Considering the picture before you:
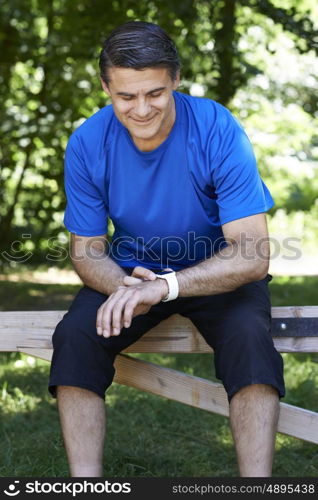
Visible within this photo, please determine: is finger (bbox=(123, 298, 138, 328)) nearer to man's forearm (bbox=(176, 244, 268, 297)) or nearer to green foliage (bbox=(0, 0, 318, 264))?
man's forearm (bbox=(176, 244, 268, 297))

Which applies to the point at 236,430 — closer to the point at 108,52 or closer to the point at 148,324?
the point at 148,324

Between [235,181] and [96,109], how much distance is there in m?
4.14

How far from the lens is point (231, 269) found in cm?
253

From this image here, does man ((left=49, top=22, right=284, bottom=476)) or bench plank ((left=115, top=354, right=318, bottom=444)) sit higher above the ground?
man ((left=49, top=22, right=284, bottom=476))

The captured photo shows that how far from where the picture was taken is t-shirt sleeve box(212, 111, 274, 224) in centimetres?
259

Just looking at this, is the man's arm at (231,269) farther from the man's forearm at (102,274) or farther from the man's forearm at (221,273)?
the man's forearm at (102,274)

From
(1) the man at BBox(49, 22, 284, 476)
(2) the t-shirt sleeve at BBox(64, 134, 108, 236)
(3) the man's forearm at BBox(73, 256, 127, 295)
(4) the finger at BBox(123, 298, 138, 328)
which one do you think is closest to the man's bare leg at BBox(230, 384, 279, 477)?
(1) the man at BBox(49, 22, 284, 476)

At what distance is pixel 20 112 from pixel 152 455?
3.69m

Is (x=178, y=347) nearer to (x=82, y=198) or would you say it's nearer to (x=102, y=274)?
(x=102, y=274)

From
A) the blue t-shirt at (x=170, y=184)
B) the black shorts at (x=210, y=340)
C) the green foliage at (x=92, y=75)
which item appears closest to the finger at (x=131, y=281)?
the black shorts at (x=210, y=340)

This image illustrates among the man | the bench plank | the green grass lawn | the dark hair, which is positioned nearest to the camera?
the man

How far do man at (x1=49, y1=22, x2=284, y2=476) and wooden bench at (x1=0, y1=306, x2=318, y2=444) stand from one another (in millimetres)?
89

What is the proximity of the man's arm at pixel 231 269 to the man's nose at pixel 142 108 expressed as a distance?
499 millimetres

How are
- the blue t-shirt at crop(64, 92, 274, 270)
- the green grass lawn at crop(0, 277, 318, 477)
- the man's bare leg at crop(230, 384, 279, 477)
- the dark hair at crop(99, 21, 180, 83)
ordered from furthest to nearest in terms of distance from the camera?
the green grass lawn at crop(0, 277, 318, 477) < the blue t-shirt at crop(64, 92, 274, 270) < the dark hair at crop(99, 21, 180, 83) < the man's bare leg at crop(230, 384, 279, 477)
